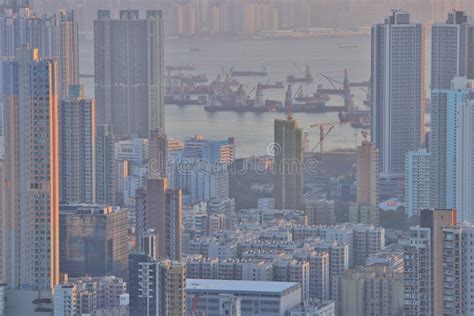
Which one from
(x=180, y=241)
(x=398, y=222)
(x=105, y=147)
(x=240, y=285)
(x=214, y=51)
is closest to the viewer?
(x=240, y=285)

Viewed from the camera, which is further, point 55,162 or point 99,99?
point 99,99

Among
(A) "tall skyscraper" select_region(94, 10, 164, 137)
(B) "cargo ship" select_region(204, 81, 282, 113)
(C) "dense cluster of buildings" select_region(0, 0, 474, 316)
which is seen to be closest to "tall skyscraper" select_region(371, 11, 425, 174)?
(C) "dense cluster of buildings" select_region(0, 0, 474, 316)

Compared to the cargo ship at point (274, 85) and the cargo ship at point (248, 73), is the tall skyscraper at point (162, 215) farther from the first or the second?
the cargo ship at point (274, 85)

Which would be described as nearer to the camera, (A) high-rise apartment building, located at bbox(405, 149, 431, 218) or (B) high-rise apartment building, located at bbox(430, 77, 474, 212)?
(A) high-rise apartment building, located at bbox(405, 149, 431, 218)

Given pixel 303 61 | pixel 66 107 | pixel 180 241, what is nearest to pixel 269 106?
pixel 303 61

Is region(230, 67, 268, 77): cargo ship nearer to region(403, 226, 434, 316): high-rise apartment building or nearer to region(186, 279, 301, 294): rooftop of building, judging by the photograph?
region(186, 279, 301, 294): rooftop of building

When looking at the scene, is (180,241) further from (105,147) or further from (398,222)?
(105,147)

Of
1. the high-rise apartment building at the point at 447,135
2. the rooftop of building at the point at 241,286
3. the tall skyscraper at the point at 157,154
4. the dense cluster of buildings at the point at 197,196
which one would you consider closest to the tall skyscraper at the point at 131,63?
the dense cluster of buildings at the point at 197,196

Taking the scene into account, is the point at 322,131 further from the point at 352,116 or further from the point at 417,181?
the point at 417,181

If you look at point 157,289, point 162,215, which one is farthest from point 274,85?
point 157,289
